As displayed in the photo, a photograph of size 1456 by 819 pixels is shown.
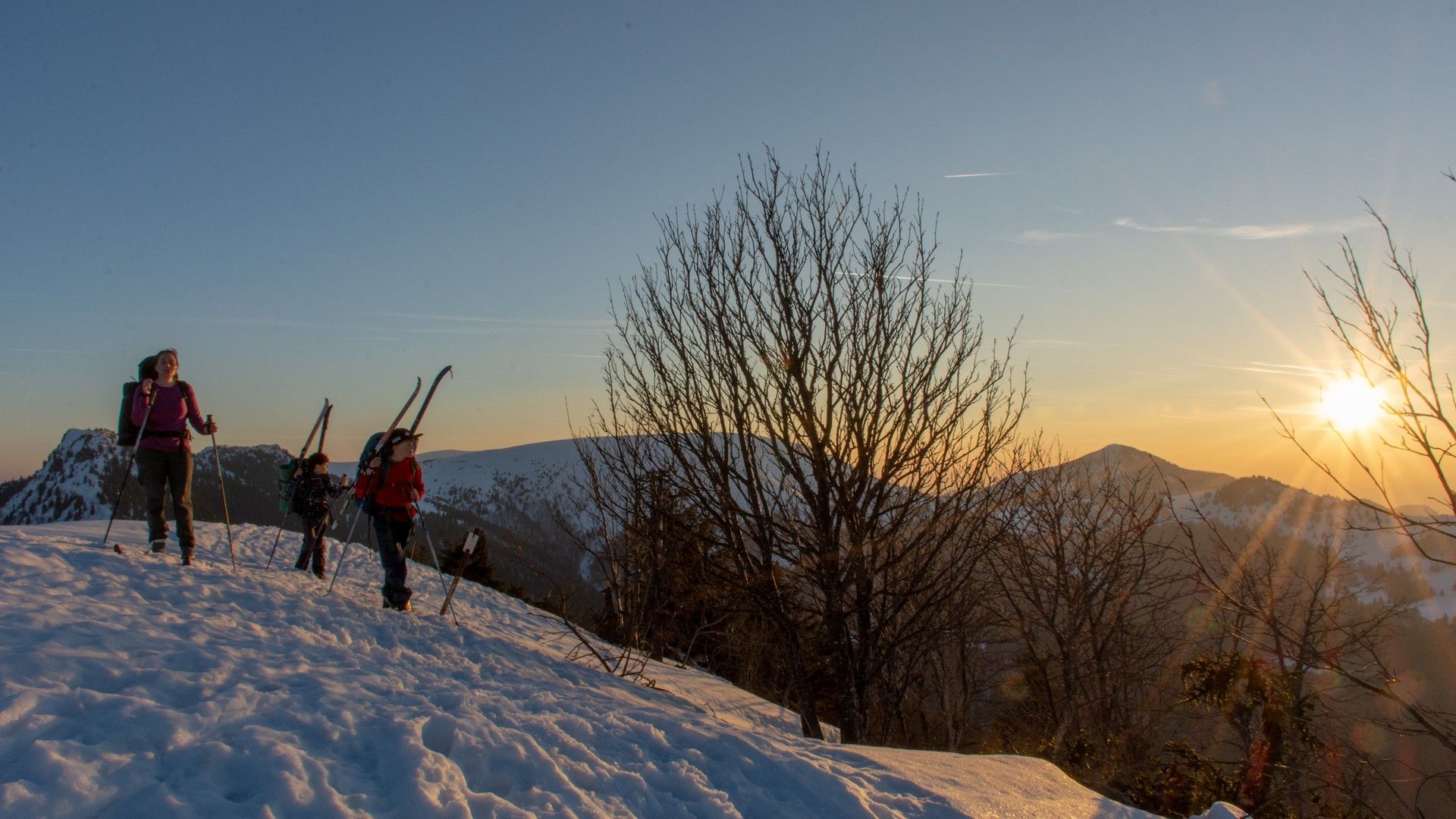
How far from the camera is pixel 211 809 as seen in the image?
309cm

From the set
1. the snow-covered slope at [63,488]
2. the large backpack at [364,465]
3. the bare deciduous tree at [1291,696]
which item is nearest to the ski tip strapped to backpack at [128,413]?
the large backpack at [364,465]

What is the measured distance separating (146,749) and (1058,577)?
18.2 metres

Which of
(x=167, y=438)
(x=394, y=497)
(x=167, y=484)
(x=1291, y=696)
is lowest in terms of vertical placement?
(x=1291, y=696)

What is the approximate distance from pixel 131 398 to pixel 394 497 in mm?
2545

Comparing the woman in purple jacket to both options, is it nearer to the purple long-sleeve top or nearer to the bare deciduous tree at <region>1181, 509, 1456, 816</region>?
the purple long-sleeve top

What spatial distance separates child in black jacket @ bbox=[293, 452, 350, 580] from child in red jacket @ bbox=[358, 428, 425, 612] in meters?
2.69

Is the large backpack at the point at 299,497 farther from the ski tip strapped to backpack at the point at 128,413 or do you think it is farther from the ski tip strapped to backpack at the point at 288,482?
the ski tip strapped to backpack at the point at 128,413

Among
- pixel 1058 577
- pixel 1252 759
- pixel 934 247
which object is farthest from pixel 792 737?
pixel 1058 577

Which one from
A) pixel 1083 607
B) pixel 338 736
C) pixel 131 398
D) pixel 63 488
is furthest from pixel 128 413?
pixel 63 488

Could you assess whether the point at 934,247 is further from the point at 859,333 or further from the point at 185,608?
the point at 185,608

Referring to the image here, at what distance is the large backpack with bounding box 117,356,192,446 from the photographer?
7621 mm

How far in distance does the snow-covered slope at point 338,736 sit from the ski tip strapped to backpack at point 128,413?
1116 mm

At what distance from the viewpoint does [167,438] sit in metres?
7.66

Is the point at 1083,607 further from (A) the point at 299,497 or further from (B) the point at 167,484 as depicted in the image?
(B) the point at 167,484
